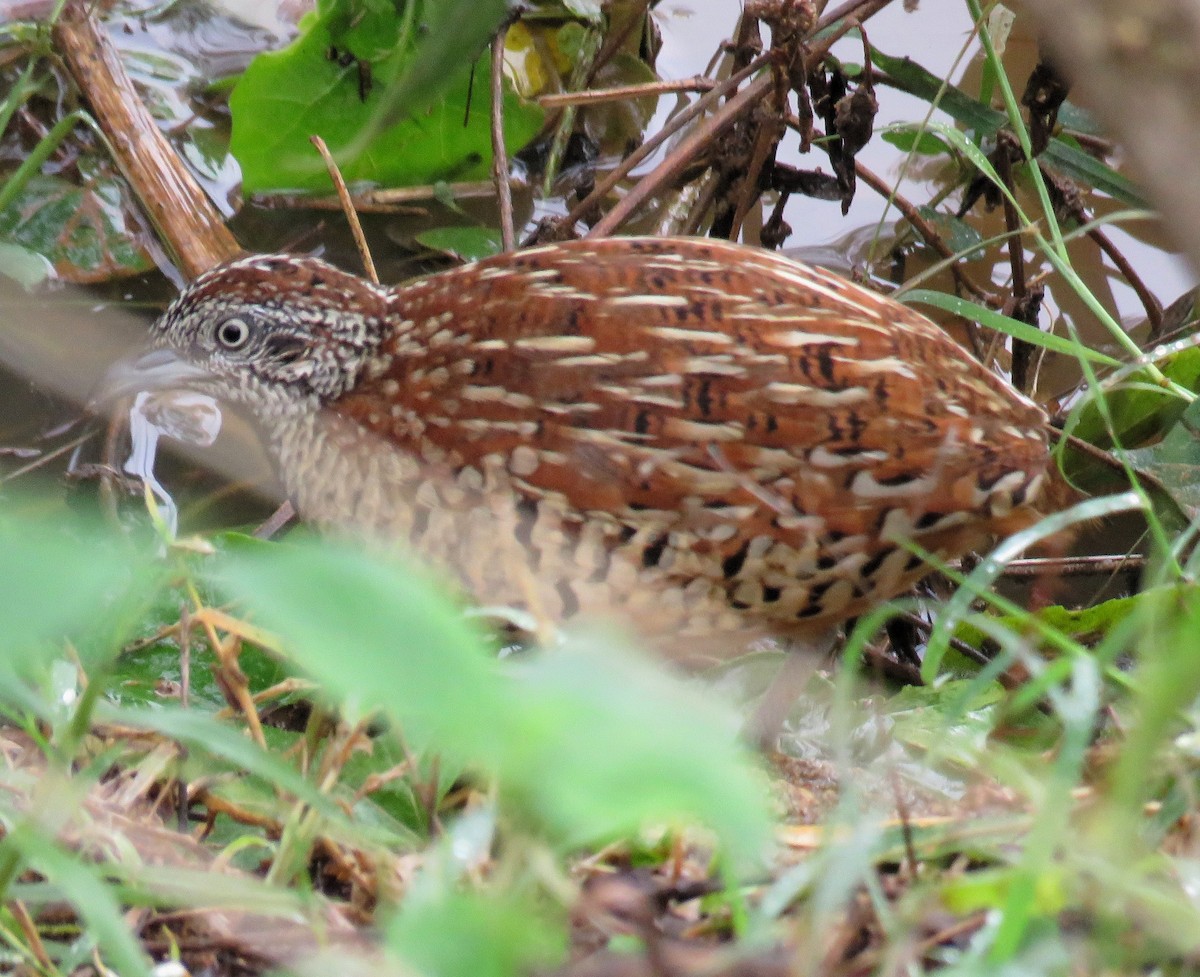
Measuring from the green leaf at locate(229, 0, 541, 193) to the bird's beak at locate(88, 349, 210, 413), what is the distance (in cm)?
85

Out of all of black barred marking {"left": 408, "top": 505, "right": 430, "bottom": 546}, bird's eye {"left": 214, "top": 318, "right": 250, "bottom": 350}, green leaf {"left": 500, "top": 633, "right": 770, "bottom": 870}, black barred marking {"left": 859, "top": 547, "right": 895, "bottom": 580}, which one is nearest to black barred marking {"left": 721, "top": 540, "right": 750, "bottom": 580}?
black barred marking {"left": 859, "top": 547, "right": 895, "bottom": 580}

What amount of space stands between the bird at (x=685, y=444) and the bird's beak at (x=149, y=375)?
0.43 m

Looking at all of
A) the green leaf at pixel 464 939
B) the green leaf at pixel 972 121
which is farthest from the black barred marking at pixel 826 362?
the green leaf at pixel 464 939

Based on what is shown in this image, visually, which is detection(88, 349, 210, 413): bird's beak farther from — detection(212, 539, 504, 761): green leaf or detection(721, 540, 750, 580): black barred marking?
detection(212, 539, 504, 761): green leaf

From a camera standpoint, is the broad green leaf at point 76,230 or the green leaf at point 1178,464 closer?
the green leaf at point 1178,464

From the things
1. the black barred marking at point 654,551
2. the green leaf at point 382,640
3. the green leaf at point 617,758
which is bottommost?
the black barred marking at point 654,551

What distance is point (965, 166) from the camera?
11.7 ft

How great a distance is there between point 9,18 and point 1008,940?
362 centimetres

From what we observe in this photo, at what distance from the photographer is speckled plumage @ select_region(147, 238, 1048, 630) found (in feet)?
7.29

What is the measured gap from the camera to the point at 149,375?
281 cm

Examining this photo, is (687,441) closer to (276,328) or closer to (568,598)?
(568,598)

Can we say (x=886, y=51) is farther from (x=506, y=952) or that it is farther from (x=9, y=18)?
(x=506, y=952)

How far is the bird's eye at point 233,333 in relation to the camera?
271cm

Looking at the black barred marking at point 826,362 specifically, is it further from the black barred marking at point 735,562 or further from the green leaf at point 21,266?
the green leaf at point 21,266
